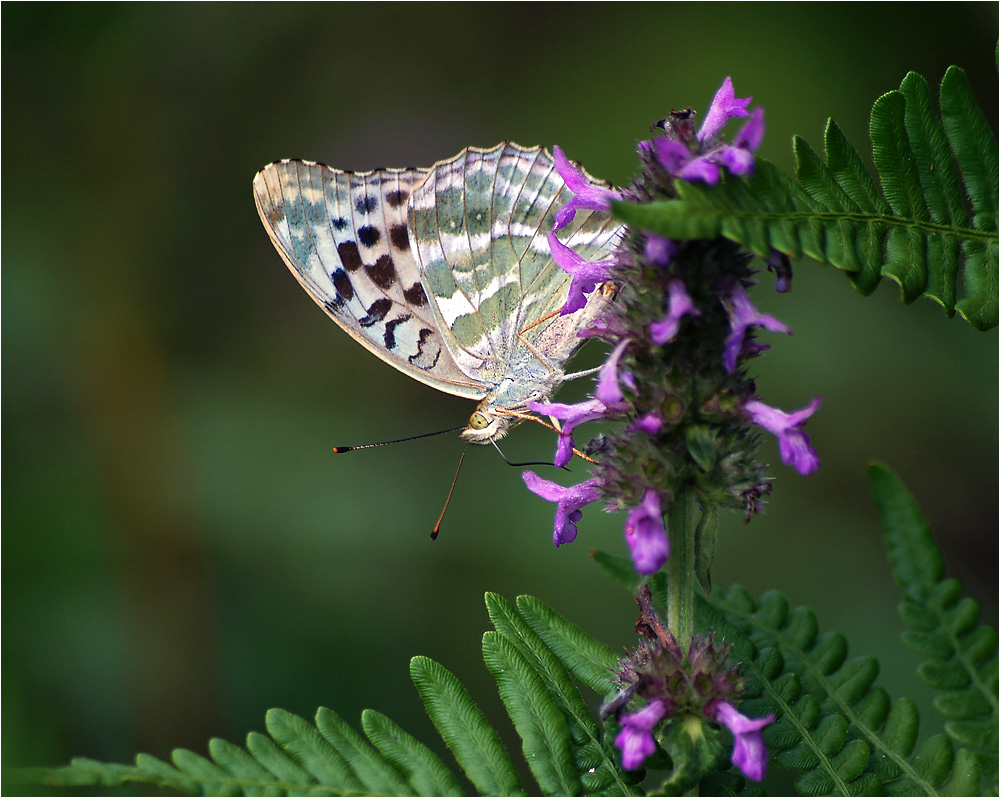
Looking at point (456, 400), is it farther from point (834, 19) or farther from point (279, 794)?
point (279, 794)

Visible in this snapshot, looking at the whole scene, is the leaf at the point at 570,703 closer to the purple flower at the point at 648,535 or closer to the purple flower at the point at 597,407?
the purple flower at the point at 597,407

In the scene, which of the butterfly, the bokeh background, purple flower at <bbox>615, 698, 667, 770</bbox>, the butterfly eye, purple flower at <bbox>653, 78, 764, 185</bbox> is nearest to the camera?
purple flower at <bbox>653, 78, 764, 185</bbox>

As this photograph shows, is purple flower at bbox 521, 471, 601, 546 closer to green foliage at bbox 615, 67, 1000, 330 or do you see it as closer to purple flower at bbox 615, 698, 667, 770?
purple flower at bbox 615, 698, 667, 770

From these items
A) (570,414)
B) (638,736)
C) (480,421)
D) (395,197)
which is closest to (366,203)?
(395,197)

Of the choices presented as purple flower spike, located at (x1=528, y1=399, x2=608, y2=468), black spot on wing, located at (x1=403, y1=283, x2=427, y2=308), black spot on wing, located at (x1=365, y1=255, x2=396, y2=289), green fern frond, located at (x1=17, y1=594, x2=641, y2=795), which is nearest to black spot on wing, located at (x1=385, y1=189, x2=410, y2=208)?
black spot on wing, located at (x1=365, y1=255, x2=396, y2=289)

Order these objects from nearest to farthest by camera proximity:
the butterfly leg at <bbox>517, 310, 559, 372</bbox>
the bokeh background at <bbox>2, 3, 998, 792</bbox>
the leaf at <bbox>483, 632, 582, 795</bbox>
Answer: the leaf at <bbox>483, 632, 582, 795</bbox>, the butterfly leg at <bbox>517, 310, 559, 372</bbox>, the bokeh background at <bbox>2, 3, 998, 792</bbox>
